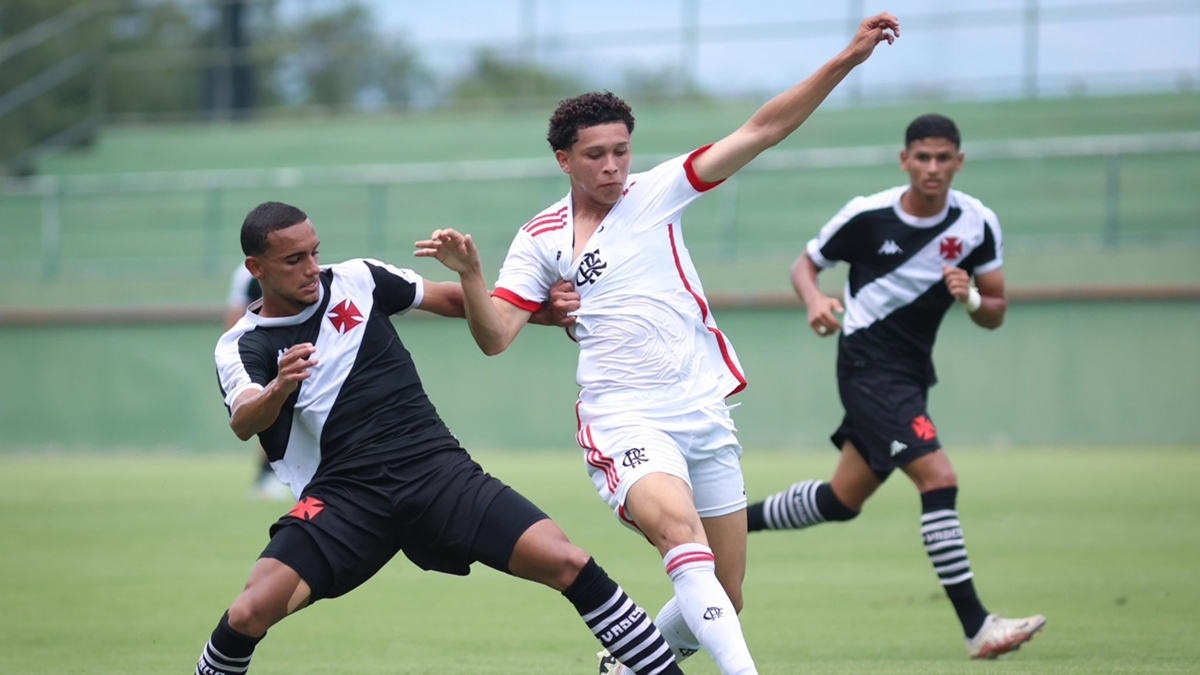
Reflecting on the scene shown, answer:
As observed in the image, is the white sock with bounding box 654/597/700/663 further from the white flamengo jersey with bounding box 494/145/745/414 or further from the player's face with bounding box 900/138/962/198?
the player's face with bounding box 900/138/962/198

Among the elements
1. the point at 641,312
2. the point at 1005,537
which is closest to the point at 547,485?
the point at 1005,537

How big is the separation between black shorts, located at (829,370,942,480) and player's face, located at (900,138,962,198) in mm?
1005

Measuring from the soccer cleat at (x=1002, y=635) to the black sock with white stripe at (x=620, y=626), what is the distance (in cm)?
209

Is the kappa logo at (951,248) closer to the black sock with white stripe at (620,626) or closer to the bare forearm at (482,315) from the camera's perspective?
the bare forearm at (482,315)

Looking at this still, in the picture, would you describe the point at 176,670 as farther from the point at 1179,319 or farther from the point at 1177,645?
the point at 1179,319

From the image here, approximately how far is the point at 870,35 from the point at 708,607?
2219 millimetres

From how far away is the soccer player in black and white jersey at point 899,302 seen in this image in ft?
24.5

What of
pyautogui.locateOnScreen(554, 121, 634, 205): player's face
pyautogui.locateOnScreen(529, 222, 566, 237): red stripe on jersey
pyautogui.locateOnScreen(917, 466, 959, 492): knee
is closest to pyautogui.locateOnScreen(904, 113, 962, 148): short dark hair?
pyautogui.locateOnScreen(917, 466, 959, 492): knee

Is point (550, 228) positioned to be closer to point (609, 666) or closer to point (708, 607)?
point (708, 607)

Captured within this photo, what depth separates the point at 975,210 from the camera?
7.71 m

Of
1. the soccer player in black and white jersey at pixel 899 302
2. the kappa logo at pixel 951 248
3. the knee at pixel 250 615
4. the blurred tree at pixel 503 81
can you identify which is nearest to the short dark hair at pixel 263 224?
the knee at pixel 250 615

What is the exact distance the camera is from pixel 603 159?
224 inches

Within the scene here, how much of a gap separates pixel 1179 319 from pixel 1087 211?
1963 mm

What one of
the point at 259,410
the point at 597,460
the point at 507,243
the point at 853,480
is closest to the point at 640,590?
the point at 853,480
